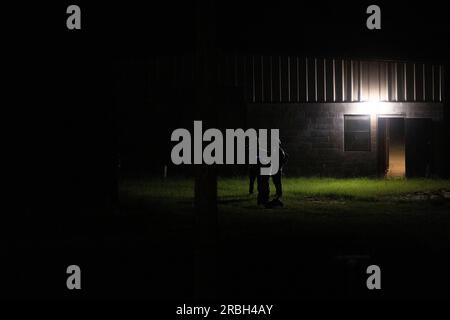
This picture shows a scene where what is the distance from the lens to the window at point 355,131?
85.7 feet

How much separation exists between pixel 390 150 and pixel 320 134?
2.62 metres

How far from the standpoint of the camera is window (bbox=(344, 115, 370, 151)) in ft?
85.7

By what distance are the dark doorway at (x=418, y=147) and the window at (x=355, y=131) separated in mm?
1516

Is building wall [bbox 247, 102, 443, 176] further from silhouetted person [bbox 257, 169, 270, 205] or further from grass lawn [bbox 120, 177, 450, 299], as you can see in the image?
silhouetted person [bbox 257, 169, 270, 205]

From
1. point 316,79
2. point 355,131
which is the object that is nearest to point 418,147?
point 355,131

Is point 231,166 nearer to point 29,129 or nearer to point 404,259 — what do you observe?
point 29,129

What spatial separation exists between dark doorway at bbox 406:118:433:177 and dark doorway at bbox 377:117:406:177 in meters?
0.21

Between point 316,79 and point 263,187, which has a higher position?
point 316,79

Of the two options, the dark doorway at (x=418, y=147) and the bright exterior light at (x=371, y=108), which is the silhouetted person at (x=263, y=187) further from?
the dark doorway at (x=418, y=147)

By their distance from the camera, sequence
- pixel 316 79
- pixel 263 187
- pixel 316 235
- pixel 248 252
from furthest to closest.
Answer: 1. pixel 316 79
2. pixel 263 187
3. pixel 316 235
4. pixel 248 252

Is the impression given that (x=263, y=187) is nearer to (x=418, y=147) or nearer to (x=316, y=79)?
(x=316, y=79)

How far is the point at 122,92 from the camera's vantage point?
2656 cm

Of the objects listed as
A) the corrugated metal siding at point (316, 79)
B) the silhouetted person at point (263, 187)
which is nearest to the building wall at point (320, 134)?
the corrugated metal siding at point (316, 79)

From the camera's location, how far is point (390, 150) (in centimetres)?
2600
